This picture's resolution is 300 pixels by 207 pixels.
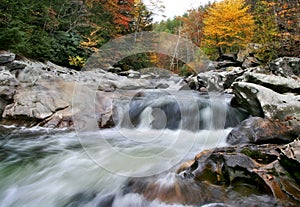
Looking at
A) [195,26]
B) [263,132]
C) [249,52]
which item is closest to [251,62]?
[249,52]

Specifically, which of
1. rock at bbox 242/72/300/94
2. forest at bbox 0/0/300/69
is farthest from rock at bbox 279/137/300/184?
forest at bbox 0/0/300/69

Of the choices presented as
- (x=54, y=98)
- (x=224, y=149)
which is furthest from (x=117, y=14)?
(x=224, y=149)

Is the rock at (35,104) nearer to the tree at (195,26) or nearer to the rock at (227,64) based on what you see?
the rock at (227,64)

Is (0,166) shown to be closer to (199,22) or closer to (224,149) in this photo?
(224,149)

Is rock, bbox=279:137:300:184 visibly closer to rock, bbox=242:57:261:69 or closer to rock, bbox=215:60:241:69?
rock, bbox=242:57:261:69

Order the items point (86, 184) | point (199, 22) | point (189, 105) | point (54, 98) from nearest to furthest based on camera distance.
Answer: point (86, 184) → point (54, 98) → point (189, 105) → point (199, 22)

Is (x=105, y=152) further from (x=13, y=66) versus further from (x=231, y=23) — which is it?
(x=231, y=23)

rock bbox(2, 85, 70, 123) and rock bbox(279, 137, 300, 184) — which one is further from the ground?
rock bbox(2, 85, 70, 123)

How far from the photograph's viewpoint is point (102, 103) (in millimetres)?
7039

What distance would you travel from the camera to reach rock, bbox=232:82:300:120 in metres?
5.04

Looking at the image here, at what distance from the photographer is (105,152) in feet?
16.5

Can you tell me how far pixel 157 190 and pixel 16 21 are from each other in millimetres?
9089

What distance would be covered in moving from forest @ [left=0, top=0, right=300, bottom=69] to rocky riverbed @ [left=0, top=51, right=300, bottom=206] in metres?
2.66

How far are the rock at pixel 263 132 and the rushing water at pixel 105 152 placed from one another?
426 millimetres
